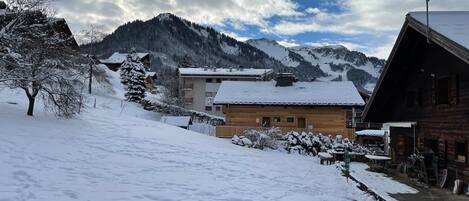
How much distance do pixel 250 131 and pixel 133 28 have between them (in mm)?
175397

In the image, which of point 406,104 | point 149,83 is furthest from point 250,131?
point 149,83

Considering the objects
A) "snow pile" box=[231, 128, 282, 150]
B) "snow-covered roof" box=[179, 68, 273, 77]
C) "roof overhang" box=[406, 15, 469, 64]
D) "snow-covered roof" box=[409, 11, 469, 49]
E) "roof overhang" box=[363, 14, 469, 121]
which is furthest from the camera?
"snow-covered roof" box=[179, 68, 273, 77]

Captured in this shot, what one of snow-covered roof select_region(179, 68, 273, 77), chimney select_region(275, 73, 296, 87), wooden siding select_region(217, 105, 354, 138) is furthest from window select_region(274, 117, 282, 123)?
snow-covered roof select_region(179, 68, 273, 77)

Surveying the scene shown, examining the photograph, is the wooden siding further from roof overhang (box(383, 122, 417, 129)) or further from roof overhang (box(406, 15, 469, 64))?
roof overhang (box(406, 15, 469, 64))

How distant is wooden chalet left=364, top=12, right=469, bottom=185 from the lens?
14.2 m

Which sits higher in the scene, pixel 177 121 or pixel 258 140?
pixel 177 121

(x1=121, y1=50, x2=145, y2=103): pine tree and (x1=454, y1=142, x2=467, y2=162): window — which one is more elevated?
(x1=121, y1=50, x2=145, y2=103): pine tree

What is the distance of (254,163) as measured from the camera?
19.9m

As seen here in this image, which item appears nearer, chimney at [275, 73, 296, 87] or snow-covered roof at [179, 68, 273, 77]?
chimney at [275, 73, 296, 87]

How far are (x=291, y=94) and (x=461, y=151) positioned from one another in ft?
84.5

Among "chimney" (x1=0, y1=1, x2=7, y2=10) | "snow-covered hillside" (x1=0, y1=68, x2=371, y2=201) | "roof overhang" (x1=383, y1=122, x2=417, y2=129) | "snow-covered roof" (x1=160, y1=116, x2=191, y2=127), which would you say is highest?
"chimney" (x1=0, y1=1, x2=7, y2=10)

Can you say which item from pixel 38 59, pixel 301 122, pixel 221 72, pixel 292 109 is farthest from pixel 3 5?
pixel 221 72

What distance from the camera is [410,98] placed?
19.5 m

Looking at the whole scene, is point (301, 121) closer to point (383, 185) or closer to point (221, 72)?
point (383, 185)
